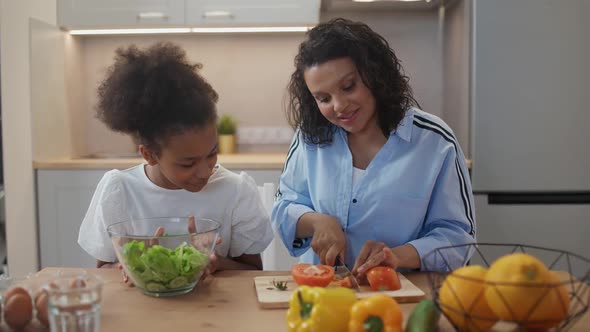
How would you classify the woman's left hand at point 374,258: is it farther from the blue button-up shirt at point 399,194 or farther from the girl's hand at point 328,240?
the blue button-up shirt at point 399,194

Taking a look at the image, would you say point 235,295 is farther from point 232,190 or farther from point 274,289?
point 232,190

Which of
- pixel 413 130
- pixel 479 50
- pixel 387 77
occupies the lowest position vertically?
pixel 413 130

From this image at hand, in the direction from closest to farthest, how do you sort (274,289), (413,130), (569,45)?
(274,289), (413,130), (569,45)

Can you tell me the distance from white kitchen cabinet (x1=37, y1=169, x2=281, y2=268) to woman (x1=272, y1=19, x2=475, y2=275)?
1471mm

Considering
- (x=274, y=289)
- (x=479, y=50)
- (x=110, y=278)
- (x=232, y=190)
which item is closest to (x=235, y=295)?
(x=274, y=289)

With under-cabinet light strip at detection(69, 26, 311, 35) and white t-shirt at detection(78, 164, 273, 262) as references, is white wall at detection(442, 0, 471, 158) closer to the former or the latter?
under-cabinet light strip at detection(69, 26, 311, 35)

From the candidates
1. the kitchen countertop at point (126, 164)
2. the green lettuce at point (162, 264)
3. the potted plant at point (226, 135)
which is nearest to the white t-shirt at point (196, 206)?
the green lettuce at point (162, 264)

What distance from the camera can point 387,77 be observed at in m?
1.38

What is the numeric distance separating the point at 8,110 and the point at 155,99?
1889 millimetres

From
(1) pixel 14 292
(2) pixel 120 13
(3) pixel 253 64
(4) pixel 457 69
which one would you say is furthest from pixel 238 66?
(1) pixel 14 292

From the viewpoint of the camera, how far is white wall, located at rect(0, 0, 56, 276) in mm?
2705

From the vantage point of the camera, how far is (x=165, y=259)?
1.00 meters

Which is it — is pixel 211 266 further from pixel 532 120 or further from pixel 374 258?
pixel 532 120

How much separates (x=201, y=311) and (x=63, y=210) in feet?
6.33
